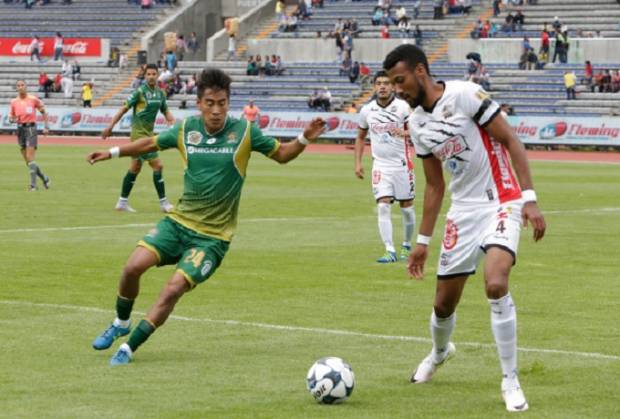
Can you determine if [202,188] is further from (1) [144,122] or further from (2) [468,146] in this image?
(1) [144,122]

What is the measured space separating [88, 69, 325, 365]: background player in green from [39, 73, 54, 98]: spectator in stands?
60.3 m

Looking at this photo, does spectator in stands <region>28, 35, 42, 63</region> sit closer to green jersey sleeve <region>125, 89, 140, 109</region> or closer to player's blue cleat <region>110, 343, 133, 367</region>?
green jersey sleeve <region>125, 89, 140, 109</region>

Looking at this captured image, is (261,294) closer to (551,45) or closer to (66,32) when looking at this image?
(551,45)

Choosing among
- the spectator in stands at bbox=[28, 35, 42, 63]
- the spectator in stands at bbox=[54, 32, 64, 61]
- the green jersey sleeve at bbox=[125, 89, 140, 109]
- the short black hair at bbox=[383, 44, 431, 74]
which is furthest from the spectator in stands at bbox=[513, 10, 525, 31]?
the short black hair at bbox=[383, 44, 431, 74]

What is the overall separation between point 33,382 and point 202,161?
2.35 meters

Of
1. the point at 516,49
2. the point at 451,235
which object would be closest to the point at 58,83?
the point at 516,49

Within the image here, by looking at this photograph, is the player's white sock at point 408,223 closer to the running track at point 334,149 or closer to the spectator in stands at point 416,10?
the running track at point 334,149

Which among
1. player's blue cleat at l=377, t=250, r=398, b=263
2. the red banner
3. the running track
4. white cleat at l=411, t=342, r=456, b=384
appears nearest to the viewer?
white cleat at l=411, t=342, r=456, b=384

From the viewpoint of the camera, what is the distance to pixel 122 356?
35.1ft

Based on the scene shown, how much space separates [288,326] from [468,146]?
371 centimetres

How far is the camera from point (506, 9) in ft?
214

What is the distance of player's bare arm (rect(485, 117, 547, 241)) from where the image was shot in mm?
8883

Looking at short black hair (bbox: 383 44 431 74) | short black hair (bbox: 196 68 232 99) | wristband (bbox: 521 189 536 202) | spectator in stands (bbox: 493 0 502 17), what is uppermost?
short black hair (bbox: 383 44 431 74)

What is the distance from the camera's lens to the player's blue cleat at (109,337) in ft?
36.8
